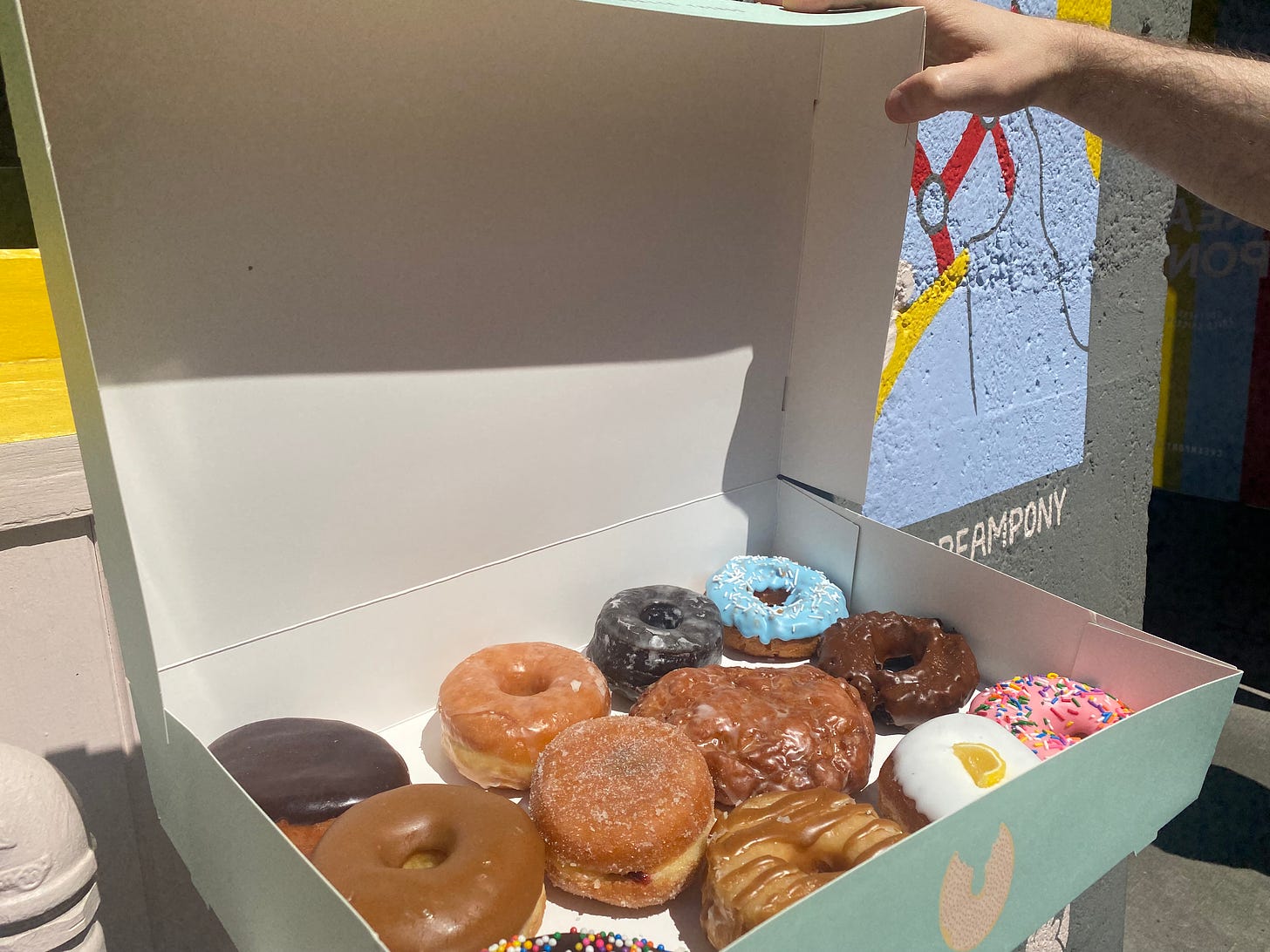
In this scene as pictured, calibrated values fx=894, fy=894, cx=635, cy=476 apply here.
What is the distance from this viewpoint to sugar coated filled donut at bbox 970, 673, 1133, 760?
133 cm

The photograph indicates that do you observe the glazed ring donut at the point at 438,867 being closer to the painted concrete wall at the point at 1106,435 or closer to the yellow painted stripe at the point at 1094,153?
the painted concrete wall at the point at 1106,435

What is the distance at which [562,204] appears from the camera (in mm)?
1394

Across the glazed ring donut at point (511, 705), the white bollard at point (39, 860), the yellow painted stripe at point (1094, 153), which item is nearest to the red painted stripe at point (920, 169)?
the yellow painted stripe at point (1094, 153)

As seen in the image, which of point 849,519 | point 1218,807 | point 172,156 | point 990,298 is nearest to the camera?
point 172,156

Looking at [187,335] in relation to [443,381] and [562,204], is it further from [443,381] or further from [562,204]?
[562,204]

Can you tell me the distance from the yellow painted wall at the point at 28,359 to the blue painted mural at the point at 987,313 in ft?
5.28

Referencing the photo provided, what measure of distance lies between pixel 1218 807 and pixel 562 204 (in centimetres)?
420

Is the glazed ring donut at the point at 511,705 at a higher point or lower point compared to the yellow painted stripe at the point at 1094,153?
lower

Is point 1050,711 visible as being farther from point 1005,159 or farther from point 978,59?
point 1005,159

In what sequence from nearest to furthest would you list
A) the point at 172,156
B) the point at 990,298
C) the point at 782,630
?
the point at 172,156 < the point at 782,630 < the point at 990,298

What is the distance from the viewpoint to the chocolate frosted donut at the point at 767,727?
4.14 feet

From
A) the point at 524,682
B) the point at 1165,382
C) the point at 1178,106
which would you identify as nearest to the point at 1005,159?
the point at 1178,106

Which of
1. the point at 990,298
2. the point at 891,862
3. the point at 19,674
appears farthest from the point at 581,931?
the point at 990,298

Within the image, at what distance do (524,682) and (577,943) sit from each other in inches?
18.8
